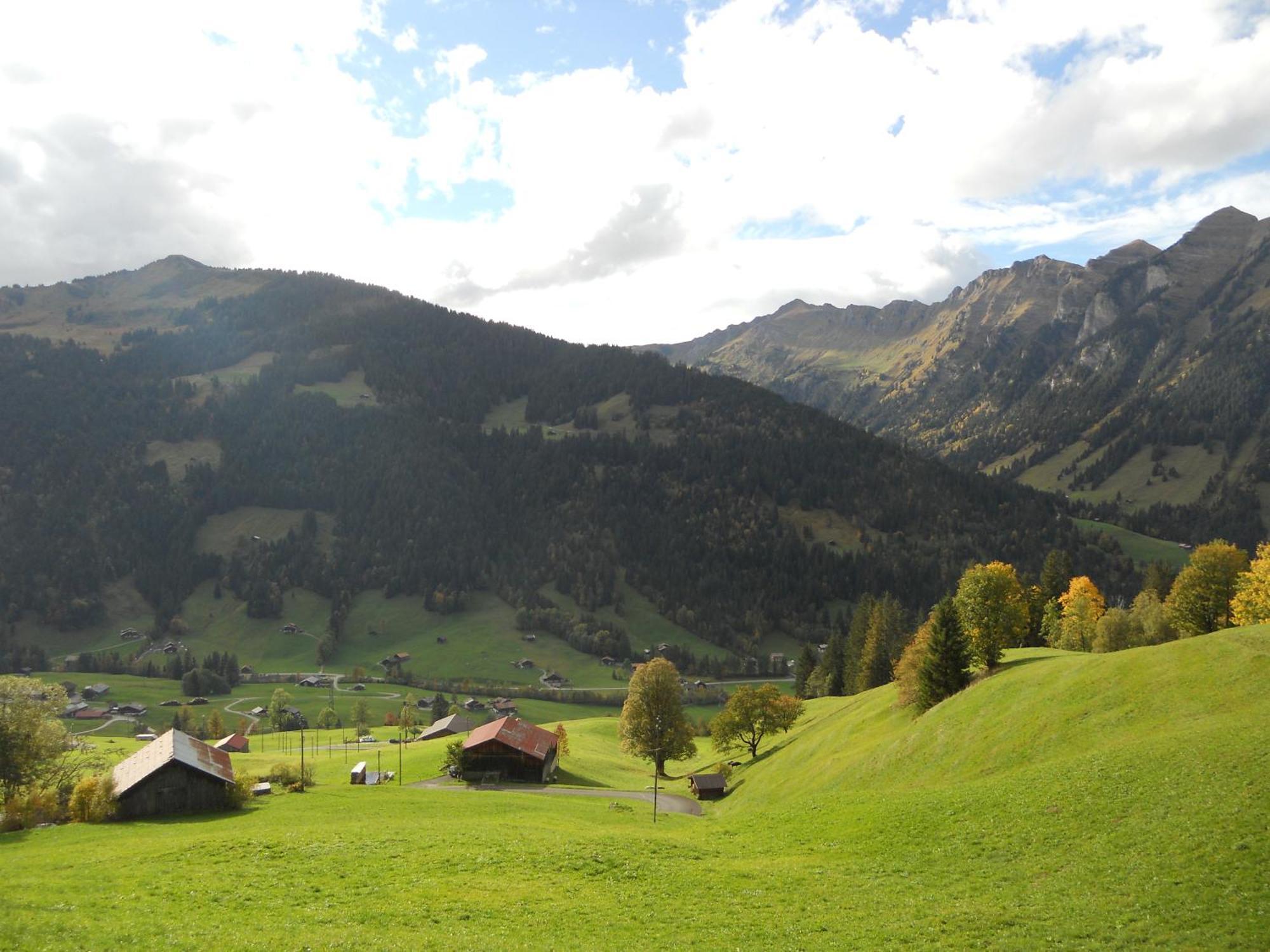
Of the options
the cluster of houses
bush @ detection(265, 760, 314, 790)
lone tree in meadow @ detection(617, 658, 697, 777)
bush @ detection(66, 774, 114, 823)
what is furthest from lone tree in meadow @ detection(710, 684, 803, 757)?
the cluster of houses

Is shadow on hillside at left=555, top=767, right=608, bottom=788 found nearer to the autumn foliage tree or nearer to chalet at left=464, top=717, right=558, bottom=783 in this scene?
chalet at left=464, top=717, right=558, bottom=783

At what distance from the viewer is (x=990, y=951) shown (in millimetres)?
25938

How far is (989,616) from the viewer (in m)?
67.2

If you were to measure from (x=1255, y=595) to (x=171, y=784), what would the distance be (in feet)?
311

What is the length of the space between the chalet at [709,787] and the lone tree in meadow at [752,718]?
38.4ft

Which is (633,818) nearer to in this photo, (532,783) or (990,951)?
(532,783)

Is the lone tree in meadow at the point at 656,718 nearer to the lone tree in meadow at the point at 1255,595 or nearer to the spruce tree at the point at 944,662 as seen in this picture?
the spruce tree at the point at 944,662

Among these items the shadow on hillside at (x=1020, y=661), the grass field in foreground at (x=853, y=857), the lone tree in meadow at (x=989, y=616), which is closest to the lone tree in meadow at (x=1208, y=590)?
the shadow on hillside at (x=1020, y=661)

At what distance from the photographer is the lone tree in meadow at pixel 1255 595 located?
71.4 meters

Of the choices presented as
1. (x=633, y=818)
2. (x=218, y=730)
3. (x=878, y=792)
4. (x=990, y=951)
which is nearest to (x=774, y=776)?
(x=633, y=818)

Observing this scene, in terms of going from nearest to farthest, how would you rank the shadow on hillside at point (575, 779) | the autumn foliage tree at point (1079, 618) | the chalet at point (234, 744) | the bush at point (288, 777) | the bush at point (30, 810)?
the bush at point (30, 810) < the bush at point (288, 777) < the shadow on hillside at point (575, 779) < the autumn foliage tree at point (1079, 618) < the chalet at point (234, 744)

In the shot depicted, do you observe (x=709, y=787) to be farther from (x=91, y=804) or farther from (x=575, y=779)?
(x=91, y=804)

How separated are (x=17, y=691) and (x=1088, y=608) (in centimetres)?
11429

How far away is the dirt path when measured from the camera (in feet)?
240
